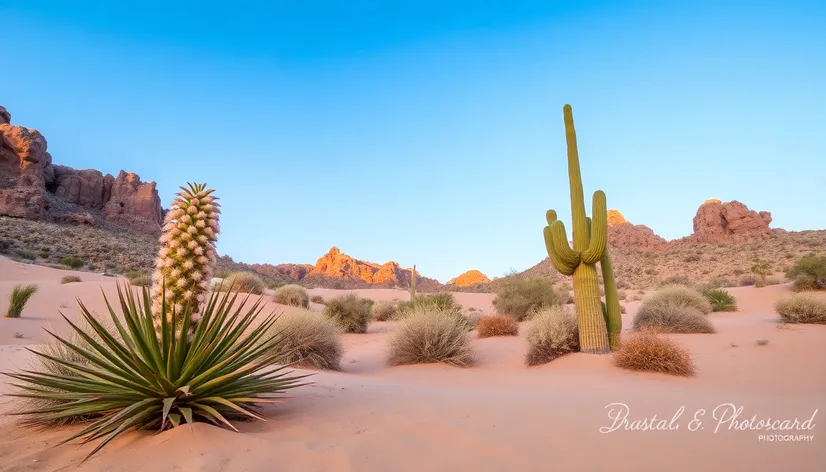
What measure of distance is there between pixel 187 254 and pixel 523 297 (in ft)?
56.6

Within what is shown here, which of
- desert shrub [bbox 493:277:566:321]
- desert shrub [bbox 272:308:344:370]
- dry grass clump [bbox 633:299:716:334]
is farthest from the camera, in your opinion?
desert shrub [bbox 493:277:566:321]

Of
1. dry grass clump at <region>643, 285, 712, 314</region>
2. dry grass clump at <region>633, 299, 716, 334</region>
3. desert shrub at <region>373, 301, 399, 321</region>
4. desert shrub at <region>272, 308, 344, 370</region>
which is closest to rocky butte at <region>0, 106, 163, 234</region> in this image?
desert shrub at <region>373, 301, 399, 321</region>

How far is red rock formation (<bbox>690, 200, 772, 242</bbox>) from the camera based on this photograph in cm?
4509

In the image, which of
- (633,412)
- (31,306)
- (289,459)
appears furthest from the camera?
(31,306)

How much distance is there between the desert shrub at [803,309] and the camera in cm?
1177

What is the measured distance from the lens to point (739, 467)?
321 centimetres

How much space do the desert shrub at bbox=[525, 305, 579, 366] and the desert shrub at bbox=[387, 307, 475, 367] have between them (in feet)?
4.93

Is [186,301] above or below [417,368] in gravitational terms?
above

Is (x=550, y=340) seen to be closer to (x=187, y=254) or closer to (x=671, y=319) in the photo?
(x=671, y=319)

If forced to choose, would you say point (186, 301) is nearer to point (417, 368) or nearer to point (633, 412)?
point (633, 412)

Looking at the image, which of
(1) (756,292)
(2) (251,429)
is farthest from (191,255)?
(1) (756,292)

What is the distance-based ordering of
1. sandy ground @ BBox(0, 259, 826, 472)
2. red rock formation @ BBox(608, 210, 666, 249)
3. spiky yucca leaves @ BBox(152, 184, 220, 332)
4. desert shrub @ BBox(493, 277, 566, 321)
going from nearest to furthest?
sandy ground @ BBox(0, 259, 826, 472) < spiky yucca leaves @ BBox(152, 184, 220, 332) < desert shrub @ BBox(493, 277, 566, 321) < red rock formation @ BBox(608, 210, 666, 249)

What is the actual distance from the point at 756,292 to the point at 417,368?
20.8 metres

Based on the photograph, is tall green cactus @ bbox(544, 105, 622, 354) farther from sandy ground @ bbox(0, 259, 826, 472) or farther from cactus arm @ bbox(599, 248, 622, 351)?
sandy ground @ bbox(0, 259, 826, 472)
